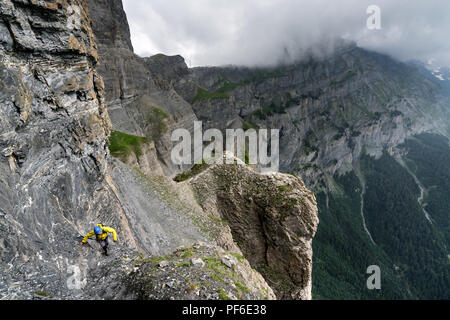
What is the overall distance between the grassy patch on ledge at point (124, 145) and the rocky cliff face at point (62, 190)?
2211 cm

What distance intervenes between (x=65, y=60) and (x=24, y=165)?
21.7 ft

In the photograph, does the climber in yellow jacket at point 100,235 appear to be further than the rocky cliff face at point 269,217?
No

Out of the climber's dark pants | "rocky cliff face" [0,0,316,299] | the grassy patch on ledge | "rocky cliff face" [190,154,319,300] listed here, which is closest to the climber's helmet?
the climber's dark pants

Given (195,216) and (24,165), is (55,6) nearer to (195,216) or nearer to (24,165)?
(24,165)

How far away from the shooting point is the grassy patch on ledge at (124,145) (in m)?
38.8

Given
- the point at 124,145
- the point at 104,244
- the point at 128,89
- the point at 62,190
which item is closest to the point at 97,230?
the point at 104,244

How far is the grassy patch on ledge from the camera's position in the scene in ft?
127

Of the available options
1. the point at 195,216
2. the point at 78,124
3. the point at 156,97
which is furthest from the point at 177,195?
the point at 156,97

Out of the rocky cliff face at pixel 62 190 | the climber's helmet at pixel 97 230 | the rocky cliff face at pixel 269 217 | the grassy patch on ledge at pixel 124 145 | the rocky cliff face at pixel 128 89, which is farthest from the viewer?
the rocky cliff face at pixel 128 89

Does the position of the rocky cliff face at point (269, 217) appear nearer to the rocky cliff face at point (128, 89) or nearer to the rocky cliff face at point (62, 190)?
the rocky cliff face at point (62, 190)

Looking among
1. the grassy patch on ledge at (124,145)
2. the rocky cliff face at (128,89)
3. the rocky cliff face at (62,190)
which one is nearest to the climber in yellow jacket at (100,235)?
the rocky cliff face at (62,190)

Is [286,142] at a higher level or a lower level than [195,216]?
higher

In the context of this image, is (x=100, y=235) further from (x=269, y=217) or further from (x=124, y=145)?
(x=124, y=145)
